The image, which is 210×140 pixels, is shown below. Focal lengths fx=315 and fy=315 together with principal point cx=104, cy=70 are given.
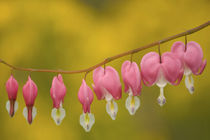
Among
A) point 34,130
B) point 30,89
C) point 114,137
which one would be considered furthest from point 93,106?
point 30,89

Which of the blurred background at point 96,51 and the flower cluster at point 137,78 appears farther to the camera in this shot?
the blurred background at point 96,51

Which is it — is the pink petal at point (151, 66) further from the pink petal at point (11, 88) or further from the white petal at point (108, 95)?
the pink petal at point (11, 88)

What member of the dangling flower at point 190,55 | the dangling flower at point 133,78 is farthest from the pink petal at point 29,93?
the dangling flower at point 190,55

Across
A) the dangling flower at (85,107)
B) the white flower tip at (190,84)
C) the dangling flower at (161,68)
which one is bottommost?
the dangling flower at (85,107)

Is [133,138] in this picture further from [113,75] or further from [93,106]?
[113,75]

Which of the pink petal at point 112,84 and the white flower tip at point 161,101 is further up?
the pink petal at point 112,84

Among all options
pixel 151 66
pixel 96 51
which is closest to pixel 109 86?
pixel 151 66
